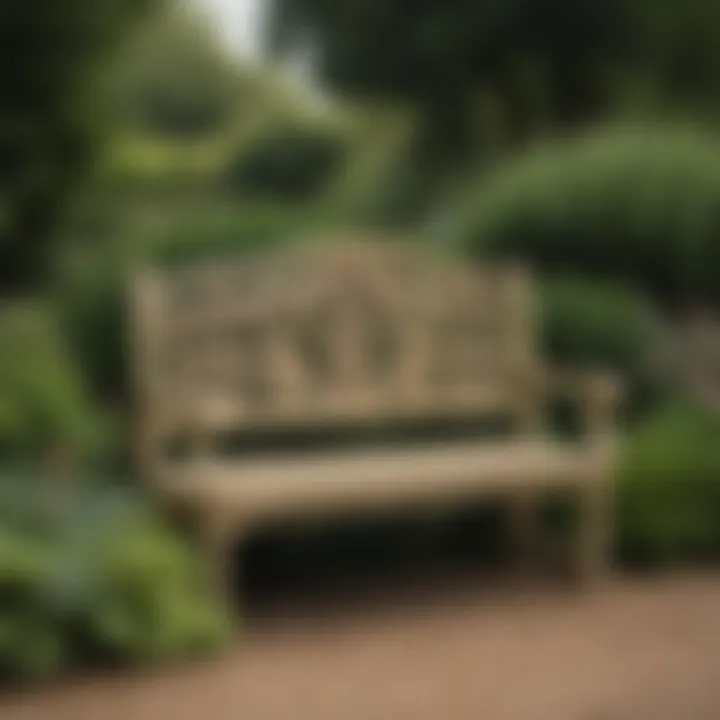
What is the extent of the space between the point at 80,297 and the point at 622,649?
230cm

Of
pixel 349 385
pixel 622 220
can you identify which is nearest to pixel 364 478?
pixel 349 385

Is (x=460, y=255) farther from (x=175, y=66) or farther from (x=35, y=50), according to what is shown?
(x=175, y=66)

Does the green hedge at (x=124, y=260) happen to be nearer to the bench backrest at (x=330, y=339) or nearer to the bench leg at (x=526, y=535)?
the bench backrest at (x=330, y=339)

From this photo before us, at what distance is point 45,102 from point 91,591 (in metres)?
1.98

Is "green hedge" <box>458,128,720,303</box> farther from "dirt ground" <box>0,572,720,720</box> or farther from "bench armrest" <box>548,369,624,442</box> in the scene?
"dirt ground" <box>0,572,720,720</box>

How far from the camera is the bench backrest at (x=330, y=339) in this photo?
4.48 metres

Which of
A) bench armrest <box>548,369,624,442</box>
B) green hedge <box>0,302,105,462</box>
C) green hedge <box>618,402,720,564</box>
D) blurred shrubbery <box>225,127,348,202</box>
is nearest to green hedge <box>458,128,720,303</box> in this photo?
green hedge <box>618,402,720,564</box>

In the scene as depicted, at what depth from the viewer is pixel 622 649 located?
3932 millimetres

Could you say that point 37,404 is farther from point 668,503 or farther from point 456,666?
point 668,503

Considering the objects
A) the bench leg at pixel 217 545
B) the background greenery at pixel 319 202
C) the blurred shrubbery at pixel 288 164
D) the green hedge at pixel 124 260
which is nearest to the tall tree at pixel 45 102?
the background greenery at pixel 319 202

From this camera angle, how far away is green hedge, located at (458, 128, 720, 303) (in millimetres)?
6062

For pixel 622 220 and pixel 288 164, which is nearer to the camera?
pixel 622 220

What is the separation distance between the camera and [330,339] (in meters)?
4.74

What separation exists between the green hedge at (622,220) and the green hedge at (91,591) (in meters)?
2.73
